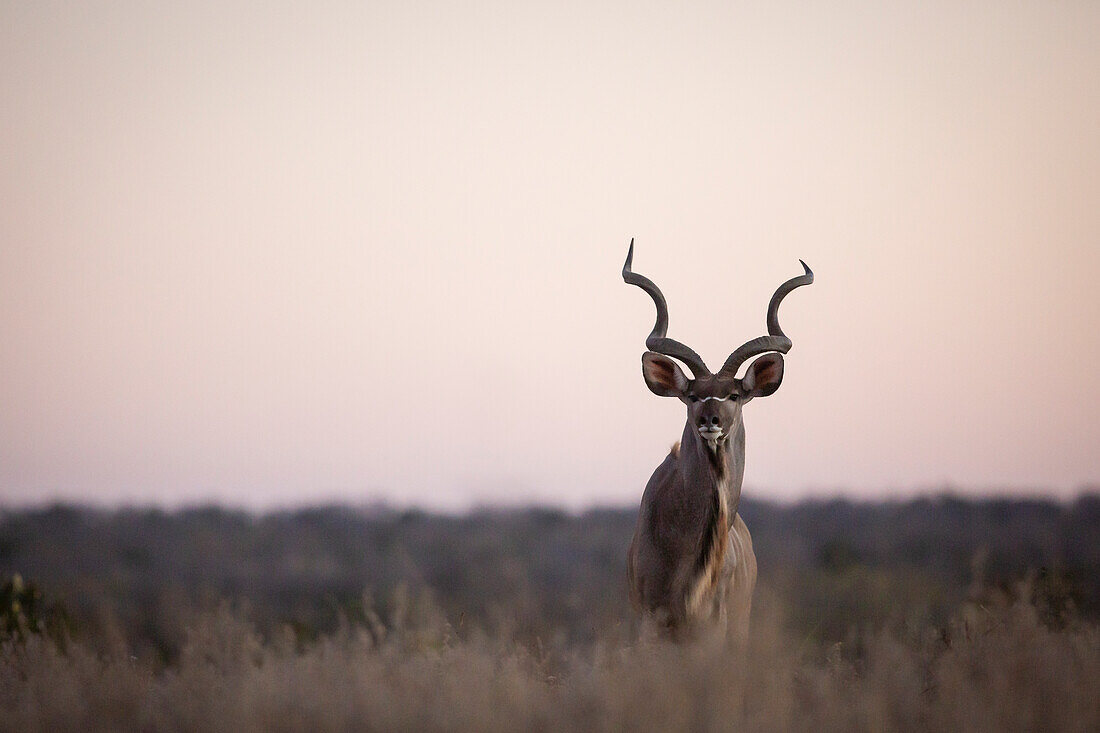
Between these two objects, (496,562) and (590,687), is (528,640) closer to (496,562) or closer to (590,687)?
(590,687)

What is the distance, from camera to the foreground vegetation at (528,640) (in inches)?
266

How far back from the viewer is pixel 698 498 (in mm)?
9570

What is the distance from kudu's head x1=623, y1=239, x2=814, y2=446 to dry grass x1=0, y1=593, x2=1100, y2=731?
1.99 meters

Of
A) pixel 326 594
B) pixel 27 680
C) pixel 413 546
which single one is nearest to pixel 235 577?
pixel 326 594

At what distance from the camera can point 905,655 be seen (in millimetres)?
7711

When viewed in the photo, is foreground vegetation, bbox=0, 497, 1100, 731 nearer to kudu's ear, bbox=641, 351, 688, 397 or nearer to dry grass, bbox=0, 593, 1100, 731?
dry grass, bbox=0, 593, 1100, 731

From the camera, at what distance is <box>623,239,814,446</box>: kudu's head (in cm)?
948

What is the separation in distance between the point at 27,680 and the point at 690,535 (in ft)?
16.2

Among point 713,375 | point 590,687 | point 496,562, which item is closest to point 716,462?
point 713,375

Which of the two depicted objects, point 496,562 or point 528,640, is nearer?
point 528,640

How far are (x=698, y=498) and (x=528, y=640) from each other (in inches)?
121

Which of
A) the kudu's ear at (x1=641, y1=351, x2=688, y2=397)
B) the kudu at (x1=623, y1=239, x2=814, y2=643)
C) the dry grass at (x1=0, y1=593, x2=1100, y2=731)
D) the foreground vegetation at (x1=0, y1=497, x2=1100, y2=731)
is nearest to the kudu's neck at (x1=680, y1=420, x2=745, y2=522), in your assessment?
the kudu at (x1=623, y1=239, x2=814, y2=643)

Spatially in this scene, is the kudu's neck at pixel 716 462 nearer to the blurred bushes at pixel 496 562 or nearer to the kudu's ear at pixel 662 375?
the kudu's ear at pixel 662 375

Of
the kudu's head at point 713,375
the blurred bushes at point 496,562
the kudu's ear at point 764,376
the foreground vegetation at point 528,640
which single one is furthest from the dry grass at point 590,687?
the blurred bushes at point 496,562
